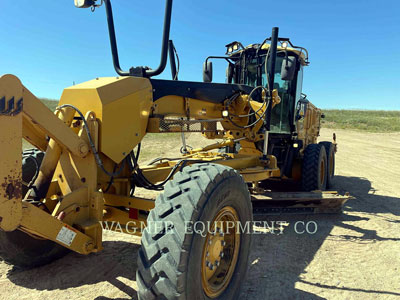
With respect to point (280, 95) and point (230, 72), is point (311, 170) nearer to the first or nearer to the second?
point (280, 95)

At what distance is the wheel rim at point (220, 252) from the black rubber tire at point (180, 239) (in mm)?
150

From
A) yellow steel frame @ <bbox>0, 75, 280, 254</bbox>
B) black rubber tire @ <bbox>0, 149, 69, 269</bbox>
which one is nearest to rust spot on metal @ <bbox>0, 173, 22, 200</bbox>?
yellow steel frame @ <bbox>0, 75, 280, 254</bbox>

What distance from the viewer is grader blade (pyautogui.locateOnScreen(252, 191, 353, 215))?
5395 mm

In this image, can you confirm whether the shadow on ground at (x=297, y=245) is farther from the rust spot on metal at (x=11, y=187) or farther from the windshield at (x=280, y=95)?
the rust spot on metal at (x=11, y=187)

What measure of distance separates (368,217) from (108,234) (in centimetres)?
460

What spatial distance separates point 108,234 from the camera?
4.70 m

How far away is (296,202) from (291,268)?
194cm

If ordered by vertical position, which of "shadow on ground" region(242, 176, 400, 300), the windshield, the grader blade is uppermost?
the windshield

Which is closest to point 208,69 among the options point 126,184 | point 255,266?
point 126,184

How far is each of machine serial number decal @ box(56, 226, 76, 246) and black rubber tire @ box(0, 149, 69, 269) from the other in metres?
1.06

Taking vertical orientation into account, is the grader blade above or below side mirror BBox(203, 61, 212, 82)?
below

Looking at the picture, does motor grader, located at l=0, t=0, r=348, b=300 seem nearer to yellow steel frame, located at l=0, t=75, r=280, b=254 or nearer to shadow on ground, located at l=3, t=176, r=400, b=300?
yellow steel frame, located at l=0, t=75, r=280, b=254

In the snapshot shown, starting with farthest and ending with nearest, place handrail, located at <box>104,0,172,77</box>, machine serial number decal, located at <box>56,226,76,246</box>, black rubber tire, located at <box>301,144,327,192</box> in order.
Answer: black rubber tire, located at <box>301,144,327,192</box>
handrail, located at <box>104,0,172,77</box>
machine serial number decal, located at <box>56,226,76,246</box>

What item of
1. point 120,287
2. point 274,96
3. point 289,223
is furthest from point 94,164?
point 289,223
